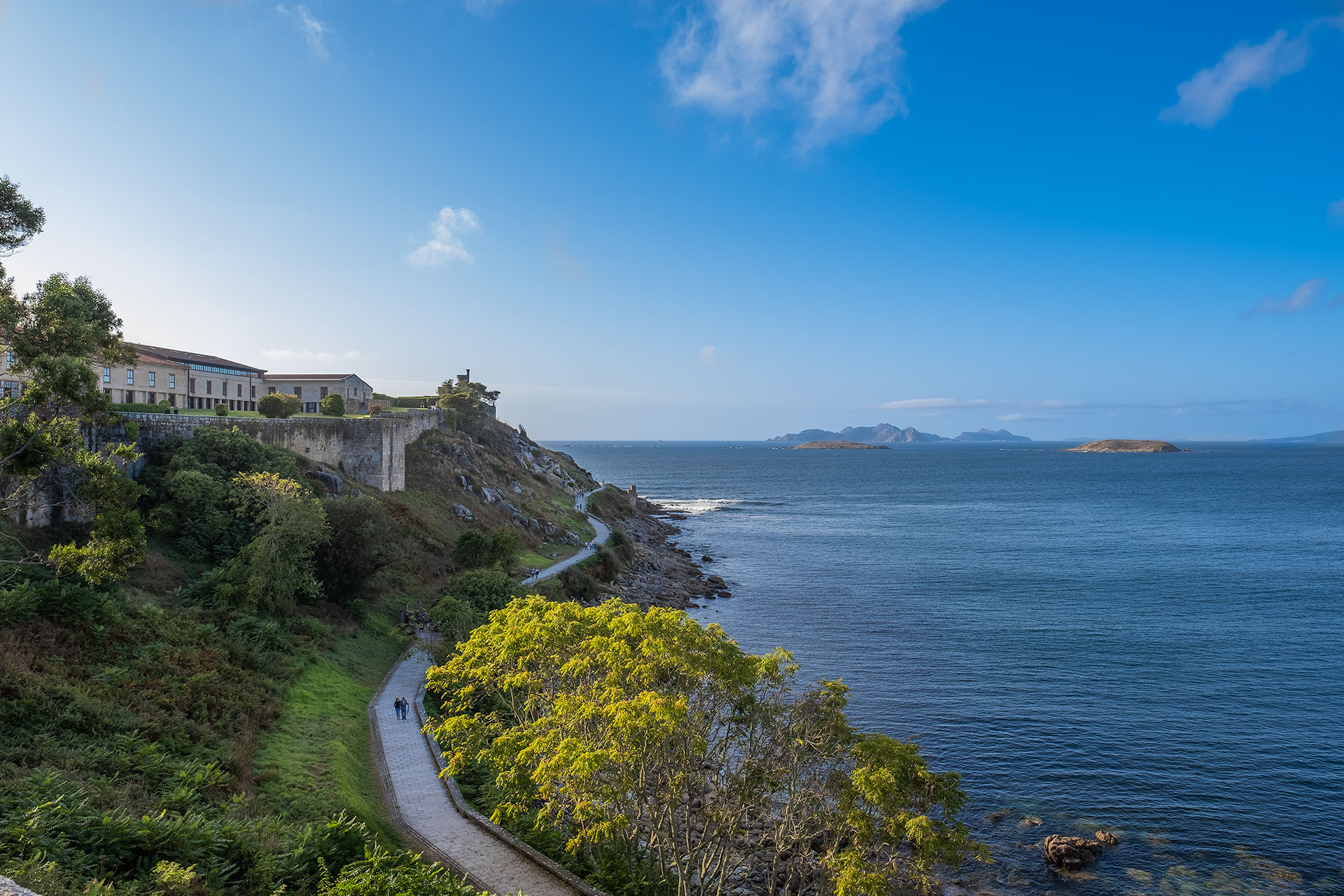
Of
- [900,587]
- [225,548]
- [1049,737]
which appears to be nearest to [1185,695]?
[1049,737]

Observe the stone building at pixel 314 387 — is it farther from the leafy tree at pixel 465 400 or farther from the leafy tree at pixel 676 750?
the leafy tree at pixel 676 750

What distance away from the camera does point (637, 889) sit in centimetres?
1977

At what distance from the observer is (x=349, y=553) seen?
132 ft

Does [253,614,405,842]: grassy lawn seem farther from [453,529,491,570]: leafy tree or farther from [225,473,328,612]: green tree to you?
[453,529,491,570]: leafy tree

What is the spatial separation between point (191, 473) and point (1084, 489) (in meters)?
173

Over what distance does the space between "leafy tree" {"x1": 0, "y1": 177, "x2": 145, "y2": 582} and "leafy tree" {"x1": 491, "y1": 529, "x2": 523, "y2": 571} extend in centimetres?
2254

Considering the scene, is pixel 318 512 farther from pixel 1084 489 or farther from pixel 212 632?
pixel 1084 489

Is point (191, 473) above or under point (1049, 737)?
above

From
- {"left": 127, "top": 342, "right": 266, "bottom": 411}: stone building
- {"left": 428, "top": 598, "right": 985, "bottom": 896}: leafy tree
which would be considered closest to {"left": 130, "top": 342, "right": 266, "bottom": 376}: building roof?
{"left": 127, "top": 342, "right": 266, "bottom": 411}: stone building

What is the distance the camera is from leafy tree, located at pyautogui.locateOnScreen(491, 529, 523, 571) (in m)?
50.8

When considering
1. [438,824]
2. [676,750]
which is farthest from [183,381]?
[676,750]

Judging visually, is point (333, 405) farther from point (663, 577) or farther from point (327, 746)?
point (327, 746)

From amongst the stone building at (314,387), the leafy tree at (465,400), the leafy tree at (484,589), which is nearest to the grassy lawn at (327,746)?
the leafy tree at (484,589)

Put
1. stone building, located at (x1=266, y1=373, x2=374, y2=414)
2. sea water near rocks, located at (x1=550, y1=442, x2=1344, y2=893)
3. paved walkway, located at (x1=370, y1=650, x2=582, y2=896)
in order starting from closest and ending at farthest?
paved walkway, located at (x1=370, y1=650, x2=582, y2=896)
sea water near rocks, located at (x1=550, y1=442, x2=1344, y2=893)
stone building, located at (x1=266, y1=373, x2=374, y2=414)
